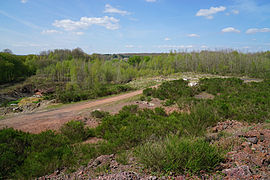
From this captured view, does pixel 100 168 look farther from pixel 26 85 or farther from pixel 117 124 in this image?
pixel 26 85

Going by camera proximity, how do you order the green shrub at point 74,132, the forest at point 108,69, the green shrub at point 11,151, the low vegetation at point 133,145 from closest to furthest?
the low vegetation at point 133,145 < the green shrub at point 11,151 < the green shrub at point 74,132 < the forest at point 108,69

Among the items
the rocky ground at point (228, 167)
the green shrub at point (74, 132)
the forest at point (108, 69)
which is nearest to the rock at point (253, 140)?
the rocky ground at point (228, 167)

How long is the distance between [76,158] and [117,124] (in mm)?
3041

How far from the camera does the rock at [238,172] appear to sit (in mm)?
2661

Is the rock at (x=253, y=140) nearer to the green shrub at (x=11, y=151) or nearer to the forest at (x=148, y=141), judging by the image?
the forest at (x=148, y=141)

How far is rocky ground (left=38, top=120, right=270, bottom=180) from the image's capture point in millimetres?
2814

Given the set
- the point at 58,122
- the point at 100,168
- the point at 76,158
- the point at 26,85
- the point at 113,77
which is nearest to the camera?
the point at 100,168

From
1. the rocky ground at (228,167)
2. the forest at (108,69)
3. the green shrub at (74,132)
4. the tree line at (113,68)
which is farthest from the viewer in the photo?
the tree line at (113,68)

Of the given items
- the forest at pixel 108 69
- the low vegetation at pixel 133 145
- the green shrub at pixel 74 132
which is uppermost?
the forest at pixel 108 69

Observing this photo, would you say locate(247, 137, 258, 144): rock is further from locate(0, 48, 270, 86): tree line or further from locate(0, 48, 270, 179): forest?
locate(0, 48, 270, 86): tree line

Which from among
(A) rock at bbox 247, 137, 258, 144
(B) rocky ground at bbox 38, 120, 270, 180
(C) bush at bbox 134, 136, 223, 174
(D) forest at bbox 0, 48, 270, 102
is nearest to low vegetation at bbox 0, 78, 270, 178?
(C) bush at bbox 134, 136, 223, 174

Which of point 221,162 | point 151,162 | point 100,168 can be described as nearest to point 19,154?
point 100,168

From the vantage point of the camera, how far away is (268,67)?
1671 inches

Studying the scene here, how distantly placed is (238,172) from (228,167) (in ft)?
1.07
